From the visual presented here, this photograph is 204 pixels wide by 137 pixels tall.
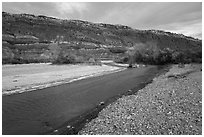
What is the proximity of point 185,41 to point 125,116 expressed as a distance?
10847cm

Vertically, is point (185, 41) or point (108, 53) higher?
point (185, 41)

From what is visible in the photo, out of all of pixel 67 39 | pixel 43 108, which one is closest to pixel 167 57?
pixel 43 108

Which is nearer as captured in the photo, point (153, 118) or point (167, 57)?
point (153, 118)

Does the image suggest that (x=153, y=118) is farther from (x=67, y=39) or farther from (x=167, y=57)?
(x=67, y=39)

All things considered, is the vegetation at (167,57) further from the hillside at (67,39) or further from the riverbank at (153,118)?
the riverbank at (153,118)

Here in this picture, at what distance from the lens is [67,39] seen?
7725cm

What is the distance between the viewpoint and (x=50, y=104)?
11547 mm

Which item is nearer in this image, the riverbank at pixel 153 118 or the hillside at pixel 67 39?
the riverbank at pixel 153 118

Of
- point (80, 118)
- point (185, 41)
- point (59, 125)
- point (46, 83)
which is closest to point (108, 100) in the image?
point (80, 118)

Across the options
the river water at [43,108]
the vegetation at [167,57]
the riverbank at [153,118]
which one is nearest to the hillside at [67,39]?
the vegetation at [167,57]

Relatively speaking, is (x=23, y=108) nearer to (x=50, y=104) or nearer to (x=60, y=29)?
(x=50, y=104)

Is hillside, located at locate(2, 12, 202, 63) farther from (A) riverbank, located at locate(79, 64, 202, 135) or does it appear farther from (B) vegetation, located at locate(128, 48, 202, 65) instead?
(A) riverbank, located at locate(79, 64, 202, 135)

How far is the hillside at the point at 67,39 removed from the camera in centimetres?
4849

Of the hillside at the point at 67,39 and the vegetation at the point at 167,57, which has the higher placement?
the hillside at the point at 67,39
